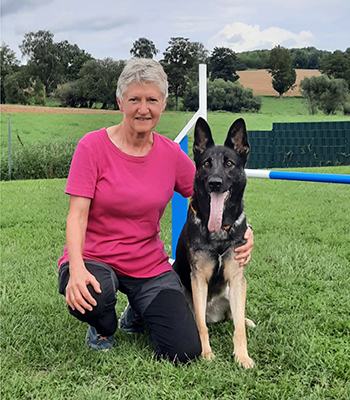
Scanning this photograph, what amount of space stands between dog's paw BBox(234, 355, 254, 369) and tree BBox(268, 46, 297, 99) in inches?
656

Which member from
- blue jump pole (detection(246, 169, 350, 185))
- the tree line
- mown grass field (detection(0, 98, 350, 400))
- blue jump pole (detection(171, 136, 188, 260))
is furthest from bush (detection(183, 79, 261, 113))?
blue jump pole (detection(246, 169, 350, 185))

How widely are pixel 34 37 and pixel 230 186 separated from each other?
51.3ft

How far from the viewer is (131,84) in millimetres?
2262

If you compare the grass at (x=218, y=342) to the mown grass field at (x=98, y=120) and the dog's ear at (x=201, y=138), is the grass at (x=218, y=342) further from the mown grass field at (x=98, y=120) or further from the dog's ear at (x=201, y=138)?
the mown grass field at (x=98, y=120)

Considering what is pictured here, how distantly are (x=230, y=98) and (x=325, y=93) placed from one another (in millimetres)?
6056

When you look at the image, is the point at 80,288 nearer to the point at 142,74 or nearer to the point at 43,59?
the point at 142,74

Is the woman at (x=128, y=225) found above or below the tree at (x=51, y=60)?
below

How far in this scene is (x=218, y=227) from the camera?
7.56ft

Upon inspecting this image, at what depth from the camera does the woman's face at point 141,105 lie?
7.44ft

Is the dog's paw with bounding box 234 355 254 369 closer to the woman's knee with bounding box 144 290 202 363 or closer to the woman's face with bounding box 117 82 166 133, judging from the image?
the woman's knee with bounding box 144 290 202 363

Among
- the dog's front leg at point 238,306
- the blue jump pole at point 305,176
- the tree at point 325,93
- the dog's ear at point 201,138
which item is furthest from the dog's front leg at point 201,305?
the tree at point 325,93

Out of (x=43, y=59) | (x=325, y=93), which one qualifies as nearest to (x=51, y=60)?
(x=43, y=59)

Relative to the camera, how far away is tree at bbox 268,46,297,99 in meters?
17.8

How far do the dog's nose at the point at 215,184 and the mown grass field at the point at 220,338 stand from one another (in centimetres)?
89
